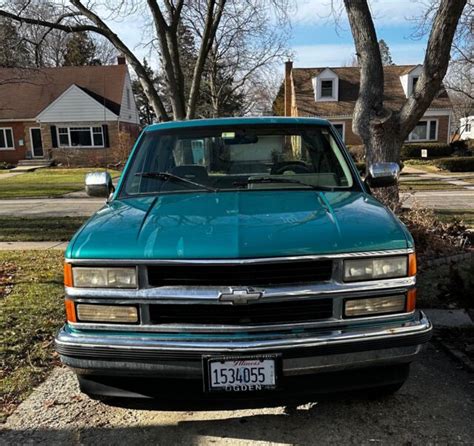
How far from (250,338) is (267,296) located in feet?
0.80

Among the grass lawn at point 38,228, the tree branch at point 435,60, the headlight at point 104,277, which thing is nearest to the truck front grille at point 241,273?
the headlight at point 104,277

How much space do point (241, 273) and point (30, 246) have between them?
6752 millimetres

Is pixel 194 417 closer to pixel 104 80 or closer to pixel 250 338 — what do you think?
pixel 250 338

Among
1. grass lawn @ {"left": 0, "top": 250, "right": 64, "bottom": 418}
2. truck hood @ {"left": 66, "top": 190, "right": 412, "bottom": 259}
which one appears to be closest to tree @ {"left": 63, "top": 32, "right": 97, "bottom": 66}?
grass lawn @ {"left": 0, "top": 250, "right": 64, "bottom": 418}

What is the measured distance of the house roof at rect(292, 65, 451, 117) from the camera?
31.8 metres

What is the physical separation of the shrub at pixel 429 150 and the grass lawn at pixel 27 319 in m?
25.7

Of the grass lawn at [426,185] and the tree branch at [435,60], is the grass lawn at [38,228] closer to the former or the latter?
the tree branch at [435,60]

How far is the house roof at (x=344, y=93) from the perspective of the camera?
1254 inches

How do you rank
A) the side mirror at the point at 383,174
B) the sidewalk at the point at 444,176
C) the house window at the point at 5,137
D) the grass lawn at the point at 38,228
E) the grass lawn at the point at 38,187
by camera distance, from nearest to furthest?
1. the side mirror at the point at 383,174
2. the grass lawn at the point at 38,228
3. the grass lawn at the point at 38,187
4. the sidewalk at the point at 444,176
5. the house window at the point at 5,137

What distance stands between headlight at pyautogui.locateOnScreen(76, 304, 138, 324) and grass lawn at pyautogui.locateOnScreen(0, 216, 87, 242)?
640 cm

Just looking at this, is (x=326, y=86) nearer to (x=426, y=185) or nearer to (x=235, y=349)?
(x=426, y=185)

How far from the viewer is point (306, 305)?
8.29 feet

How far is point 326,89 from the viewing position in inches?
1296

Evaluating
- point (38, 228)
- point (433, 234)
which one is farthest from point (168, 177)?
point (38, 228)
